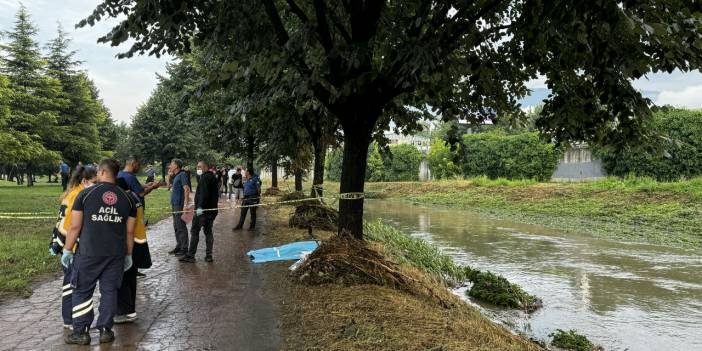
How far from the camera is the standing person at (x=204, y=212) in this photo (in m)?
9.32

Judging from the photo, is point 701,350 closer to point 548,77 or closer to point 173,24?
point 548,77

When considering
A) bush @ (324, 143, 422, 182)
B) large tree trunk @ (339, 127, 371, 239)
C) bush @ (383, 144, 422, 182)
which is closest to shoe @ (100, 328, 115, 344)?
large tree trunk @ (339, 127, 371, 239)

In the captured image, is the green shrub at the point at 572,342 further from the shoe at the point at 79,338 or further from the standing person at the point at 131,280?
the shoe at the point at 79,338

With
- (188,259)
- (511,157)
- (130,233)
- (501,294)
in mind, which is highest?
(511,157)

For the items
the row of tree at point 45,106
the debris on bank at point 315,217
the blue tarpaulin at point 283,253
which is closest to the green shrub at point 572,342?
the blue tarpaulin at point 283,253

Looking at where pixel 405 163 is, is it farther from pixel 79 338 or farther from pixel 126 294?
pixel 79 338

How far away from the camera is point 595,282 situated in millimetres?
10328

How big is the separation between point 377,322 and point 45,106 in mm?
35841

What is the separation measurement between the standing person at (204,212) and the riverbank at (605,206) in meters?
7.06

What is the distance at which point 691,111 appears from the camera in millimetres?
24203

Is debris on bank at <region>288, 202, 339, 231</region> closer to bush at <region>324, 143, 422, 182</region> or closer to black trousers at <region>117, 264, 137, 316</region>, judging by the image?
black trousers at <region>117, 264, 137, 316</region>

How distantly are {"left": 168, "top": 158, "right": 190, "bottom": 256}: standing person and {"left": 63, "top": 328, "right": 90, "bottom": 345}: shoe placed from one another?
4761 mm

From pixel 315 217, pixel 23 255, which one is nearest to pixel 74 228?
pixel 23 255

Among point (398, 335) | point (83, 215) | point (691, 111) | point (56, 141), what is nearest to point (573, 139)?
point (398, 335)
